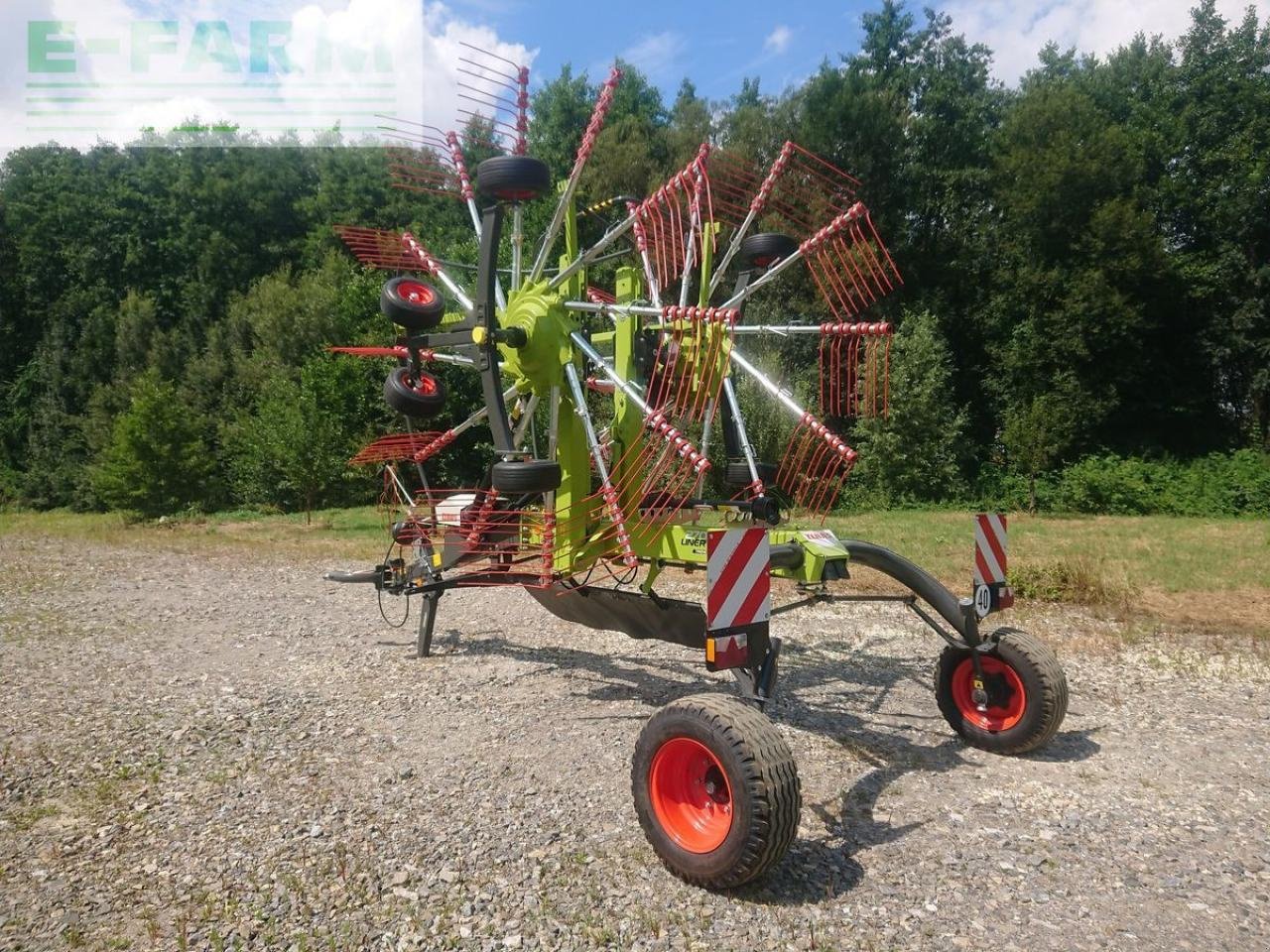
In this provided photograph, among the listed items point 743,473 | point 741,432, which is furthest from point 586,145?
point 743,473

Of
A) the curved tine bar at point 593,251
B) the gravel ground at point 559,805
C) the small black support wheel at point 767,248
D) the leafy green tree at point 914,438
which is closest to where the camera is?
the gravel ground at point 559,805

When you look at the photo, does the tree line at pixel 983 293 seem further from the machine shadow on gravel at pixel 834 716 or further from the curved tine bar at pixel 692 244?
the curved tine bar at pixel 692 244

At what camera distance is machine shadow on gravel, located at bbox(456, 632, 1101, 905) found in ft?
13.4

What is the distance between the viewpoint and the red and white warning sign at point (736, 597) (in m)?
4.23

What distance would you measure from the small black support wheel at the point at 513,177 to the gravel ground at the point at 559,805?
3.51 metres

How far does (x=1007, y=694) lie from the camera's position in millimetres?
Result: 5562

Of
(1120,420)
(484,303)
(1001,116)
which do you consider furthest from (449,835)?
(1001,116)

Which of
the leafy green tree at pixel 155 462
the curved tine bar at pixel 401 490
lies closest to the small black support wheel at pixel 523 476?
the curved tine bar at pixel 401 490

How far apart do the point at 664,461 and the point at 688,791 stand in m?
1.77

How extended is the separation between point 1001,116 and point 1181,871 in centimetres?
3797

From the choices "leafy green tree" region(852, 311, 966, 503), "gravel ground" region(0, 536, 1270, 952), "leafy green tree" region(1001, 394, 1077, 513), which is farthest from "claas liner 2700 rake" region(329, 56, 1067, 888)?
"leafy green tree" region(1001, 394, 1077, 513)

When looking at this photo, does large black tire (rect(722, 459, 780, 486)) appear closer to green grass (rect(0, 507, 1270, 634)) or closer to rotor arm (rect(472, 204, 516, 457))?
rotor arm (rect(472, 204, 516, 457))

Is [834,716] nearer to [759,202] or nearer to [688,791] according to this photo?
[688,791]

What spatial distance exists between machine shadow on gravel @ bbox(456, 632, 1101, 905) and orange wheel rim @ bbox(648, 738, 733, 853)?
13.9 inches
